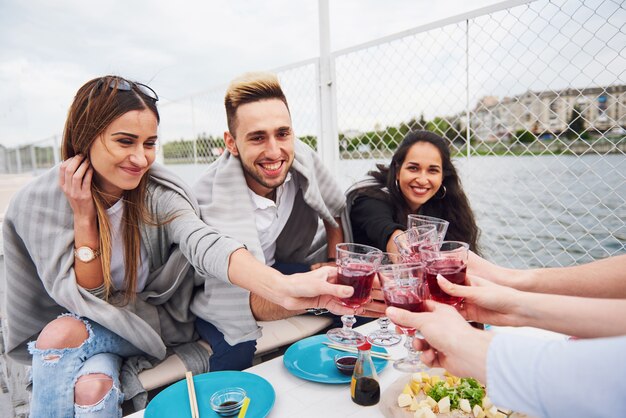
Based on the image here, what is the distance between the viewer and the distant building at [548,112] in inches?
96.0

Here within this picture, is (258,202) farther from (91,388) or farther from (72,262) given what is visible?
(91,388)

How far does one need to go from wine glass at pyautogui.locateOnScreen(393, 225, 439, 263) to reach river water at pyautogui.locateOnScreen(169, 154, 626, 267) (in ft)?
5.34

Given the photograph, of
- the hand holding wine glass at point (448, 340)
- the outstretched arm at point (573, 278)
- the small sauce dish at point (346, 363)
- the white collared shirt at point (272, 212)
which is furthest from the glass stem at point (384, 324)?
the white collared shirt at point (272, 212)

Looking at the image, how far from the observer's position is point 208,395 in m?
1.23

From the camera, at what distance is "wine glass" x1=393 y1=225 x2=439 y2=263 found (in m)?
1.38

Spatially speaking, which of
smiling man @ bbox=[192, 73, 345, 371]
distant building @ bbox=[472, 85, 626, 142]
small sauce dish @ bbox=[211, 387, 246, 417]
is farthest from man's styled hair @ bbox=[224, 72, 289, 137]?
distant building @ bbox=[472, 85, 626, 142]

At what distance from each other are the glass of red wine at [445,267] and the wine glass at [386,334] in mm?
217

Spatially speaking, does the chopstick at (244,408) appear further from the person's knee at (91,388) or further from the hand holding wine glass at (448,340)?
the person's knee at (91,388)

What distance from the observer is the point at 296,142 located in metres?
2.62

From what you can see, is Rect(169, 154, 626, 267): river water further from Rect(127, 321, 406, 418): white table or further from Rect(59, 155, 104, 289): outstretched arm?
Rect(59, 155, 104, 289): outstretched arm

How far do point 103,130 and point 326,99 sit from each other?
2.49 metres

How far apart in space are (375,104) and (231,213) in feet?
6.53

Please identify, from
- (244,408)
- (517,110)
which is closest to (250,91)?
(244,408)

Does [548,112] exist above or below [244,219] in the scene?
above
